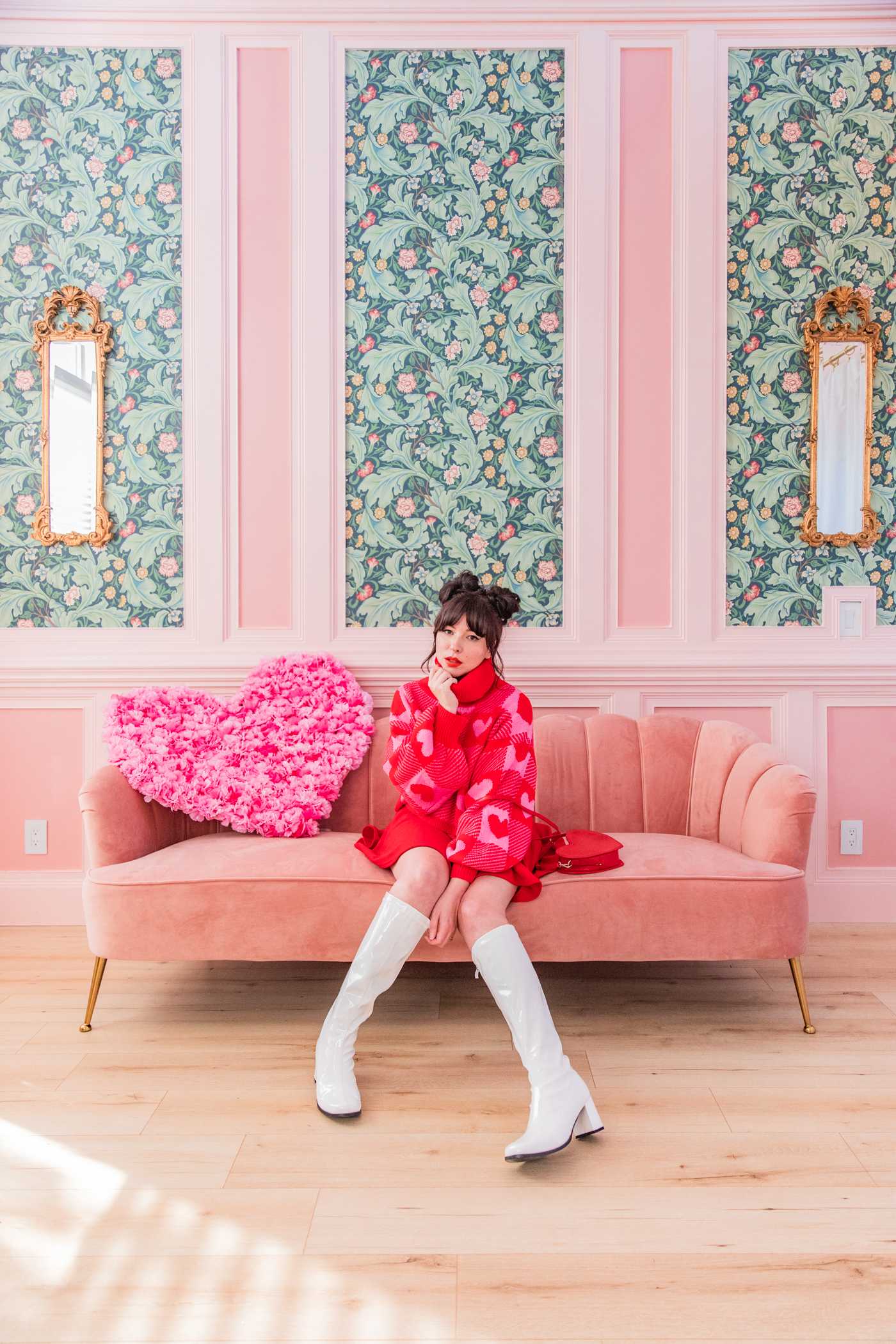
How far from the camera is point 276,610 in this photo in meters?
2.84

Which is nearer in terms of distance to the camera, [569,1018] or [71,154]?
[569,1018]

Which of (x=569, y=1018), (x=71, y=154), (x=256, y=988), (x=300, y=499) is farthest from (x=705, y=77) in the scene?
(x=256, y=988)

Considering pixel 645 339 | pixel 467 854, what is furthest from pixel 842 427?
pixel 467 854

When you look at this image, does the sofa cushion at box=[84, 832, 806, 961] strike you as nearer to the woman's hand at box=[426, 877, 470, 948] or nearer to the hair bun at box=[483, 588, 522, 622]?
the woman's hand at box=[426, 877, 470, 948]

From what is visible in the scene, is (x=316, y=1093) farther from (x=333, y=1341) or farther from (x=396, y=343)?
(x=396, y=343)

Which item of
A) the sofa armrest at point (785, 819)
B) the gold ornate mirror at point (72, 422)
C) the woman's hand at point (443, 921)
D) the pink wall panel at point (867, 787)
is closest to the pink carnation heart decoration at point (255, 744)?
the woman's hand at point (443, 921)

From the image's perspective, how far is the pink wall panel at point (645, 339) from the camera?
2.75 metres

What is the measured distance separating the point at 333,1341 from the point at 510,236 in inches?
118

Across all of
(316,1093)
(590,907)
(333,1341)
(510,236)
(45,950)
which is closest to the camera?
(333,1341)

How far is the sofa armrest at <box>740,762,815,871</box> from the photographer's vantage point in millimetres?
2033

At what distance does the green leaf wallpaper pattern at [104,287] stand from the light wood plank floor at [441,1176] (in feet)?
4.49

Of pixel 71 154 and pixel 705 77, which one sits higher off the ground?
pixel 705 77

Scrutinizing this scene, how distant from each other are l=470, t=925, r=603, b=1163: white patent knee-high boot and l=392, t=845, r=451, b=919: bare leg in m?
0.15

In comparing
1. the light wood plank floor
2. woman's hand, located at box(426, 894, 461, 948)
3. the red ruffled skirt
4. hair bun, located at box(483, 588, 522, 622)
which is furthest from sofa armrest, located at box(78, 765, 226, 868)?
hair bun, located at box(483, 588, 522, 622)
